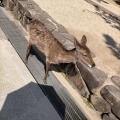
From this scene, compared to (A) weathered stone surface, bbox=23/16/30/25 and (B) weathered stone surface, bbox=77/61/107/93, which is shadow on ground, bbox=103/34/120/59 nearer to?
(B) weathered stone surface, bbox=77/61/107/93

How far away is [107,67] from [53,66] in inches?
62.6

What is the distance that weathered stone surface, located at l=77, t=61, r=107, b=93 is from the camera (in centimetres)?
611

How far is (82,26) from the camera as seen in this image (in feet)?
31.6

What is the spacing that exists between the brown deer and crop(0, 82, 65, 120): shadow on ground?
2.17 feet

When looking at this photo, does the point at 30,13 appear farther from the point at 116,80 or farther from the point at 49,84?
the point at 116,80

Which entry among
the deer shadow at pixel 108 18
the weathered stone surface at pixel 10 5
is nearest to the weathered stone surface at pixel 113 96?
the deer shadow at pixel 108 18

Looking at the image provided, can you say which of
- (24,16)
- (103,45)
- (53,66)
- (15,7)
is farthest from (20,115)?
(15,7)

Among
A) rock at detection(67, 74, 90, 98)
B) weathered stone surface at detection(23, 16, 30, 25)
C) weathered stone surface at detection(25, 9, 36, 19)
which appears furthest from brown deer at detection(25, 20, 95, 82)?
weathered stone surface at detection(23, 16, 30, 25)

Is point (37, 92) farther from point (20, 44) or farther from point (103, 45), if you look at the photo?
point (103, 45)

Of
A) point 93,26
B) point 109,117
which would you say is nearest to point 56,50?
point 109,117

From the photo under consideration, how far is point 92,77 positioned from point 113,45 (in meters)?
2.94

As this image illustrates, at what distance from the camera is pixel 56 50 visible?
683cm

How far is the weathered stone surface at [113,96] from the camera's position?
564 cm

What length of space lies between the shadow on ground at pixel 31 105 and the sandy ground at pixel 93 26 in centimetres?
162
